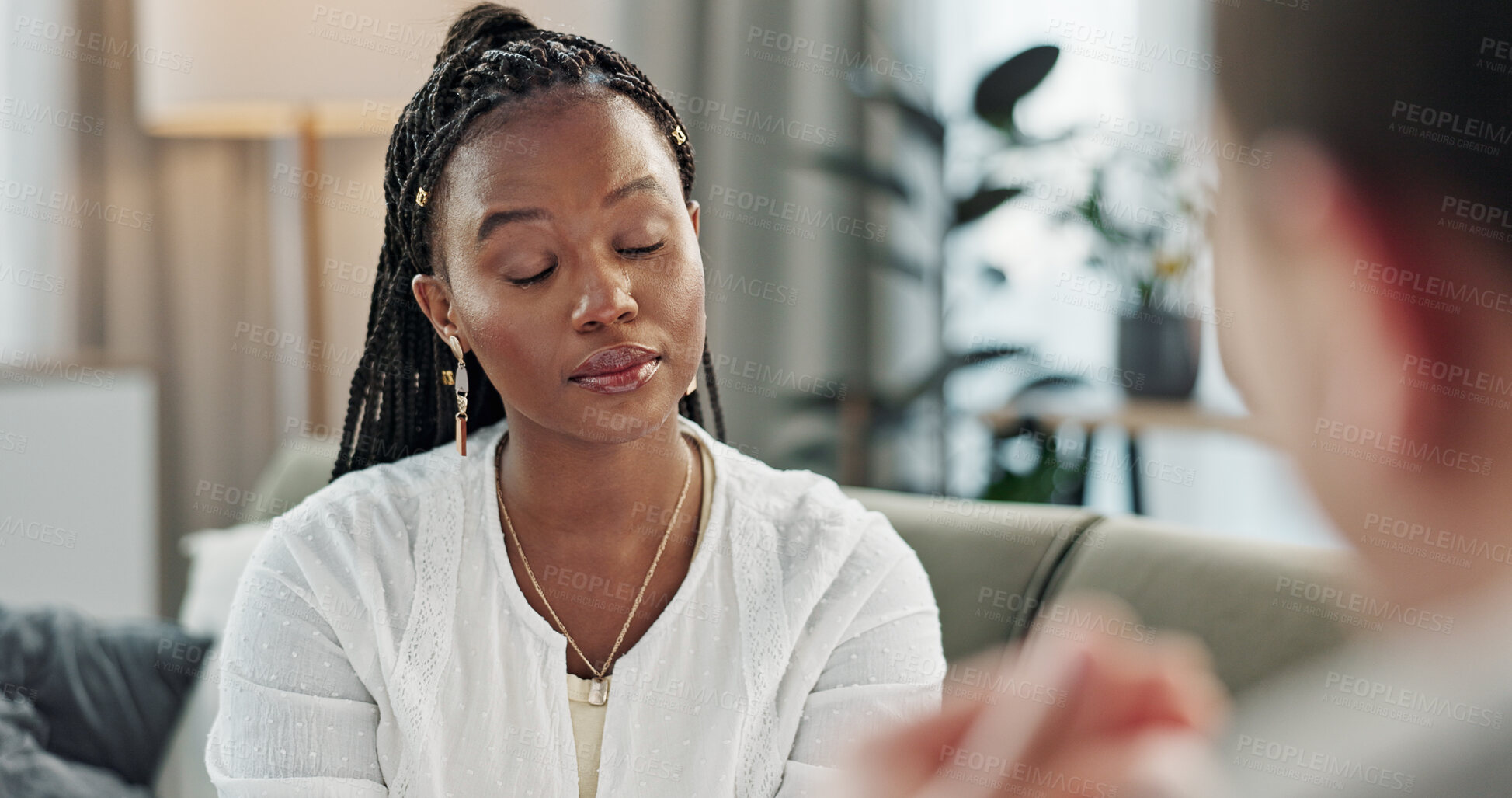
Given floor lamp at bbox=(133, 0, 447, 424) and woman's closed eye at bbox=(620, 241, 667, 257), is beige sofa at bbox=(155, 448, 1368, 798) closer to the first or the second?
woman's closed eye at bbox=(620, 241, 667, 257)

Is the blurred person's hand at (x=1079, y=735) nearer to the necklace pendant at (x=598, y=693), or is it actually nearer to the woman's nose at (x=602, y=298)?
the woman's nose at (x=602, y=298)

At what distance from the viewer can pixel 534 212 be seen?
3.62ft

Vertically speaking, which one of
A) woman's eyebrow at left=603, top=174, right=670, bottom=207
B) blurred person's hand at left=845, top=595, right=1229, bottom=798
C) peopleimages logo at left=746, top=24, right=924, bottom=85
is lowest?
blurred person's hand at left=845, top=595, right=1229, bottom=798

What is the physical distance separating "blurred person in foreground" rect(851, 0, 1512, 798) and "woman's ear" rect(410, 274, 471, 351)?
105cm

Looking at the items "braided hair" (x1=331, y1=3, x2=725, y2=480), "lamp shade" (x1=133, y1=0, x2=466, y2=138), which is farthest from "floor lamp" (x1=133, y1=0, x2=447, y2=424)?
"braided hair" (x1=331, y1=3, x2=725, y2=480)

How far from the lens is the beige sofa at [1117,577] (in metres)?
1.19

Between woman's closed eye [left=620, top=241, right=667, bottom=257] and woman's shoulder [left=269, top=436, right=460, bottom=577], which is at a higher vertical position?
woman's closed eye [left=620, top=241, right=667, bottom=257]

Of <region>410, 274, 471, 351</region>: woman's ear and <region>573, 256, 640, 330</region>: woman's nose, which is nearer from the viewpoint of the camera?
<region>573, 256, 640, 330</region>: woman's nose

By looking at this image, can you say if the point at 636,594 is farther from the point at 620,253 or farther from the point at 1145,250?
the point at 1145,250

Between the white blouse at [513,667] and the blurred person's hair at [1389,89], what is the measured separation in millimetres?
942

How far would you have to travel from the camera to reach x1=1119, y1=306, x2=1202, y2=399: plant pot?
2.07 metres

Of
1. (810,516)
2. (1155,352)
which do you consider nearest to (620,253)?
(810,516)

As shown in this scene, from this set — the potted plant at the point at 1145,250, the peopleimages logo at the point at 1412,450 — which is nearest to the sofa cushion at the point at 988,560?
the potted plant at the point at 1145,250

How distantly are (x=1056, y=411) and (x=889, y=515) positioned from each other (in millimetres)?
937
